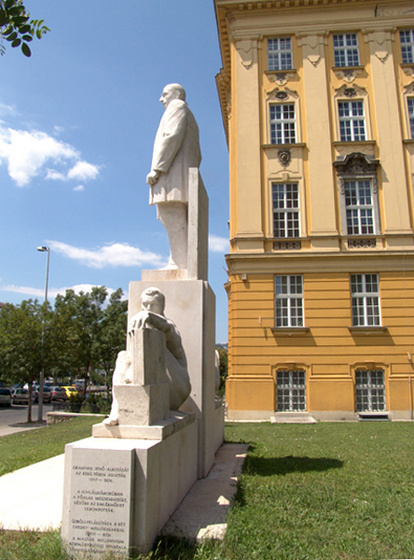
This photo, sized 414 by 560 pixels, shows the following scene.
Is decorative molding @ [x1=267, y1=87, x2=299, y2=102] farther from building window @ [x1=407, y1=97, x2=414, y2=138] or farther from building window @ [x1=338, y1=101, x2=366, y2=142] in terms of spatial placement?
building window @ [x1=407, y1=97, x2=414, y2=138]

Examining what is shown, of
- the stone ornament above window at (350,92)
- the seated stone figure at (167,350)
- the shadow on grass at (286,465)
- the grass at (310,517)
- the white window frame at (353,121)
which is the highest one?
the stone ornament above window at (350,92)

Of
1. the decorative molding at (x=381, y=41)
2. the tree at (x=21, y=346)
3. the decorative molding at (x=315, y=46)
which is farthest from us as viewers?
the tree at (x=21, y=346)

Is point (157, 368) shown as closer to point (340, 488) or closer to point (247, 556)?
point (247, 556)

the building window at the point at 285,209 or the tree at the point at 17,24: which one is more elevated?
the building window at the point at 285,209

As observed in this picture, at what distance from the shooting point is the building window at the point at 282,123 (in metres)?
20.3

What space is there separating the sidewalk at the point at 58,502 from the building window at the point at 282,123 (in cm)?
1655

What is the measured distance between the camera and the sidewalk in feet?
13.0

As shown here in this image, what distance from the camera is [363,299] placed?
18547 mm

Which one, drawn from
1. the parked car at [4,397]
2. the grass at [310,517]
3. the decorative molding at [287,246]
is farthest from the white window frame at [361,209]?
the parked car at [4,397]

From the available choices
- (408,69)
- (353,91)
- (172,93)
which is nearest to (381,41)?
(408,69)

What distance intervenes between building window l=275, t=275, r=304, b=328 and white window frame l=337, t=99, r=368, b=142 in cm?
668

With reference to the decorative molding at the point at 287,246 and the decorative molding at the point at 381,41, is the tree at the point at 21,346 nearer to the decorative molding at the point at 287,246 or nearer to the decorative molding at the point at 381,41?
the decorative molding at the point at 287,246

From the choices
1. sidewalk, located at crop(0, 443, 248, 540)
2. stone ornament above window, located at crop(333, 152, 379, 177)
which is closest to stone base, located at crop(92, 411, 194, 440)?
sidewalk, located at crop(0, 443, 248, 540)

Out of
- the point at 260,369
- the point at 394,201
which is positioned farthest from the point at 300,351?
the point at 394,201
